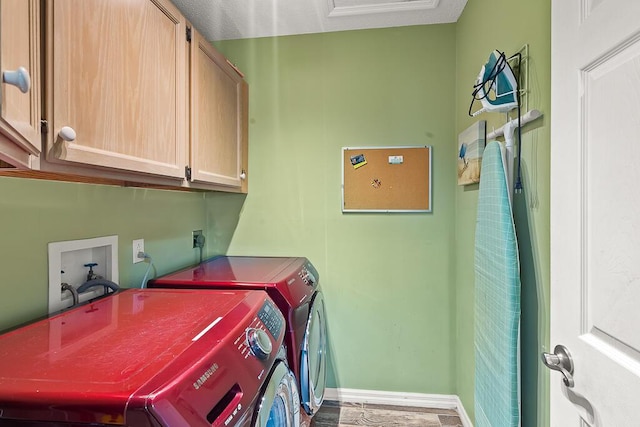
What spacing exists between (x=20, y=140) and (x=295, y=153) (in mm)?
1626

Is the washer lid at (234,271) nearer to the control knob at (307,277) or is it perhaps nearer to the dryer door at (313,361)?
the control knob at (307,277)

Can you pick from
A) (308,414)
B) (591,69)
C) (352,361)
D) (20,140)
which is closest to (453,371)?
(352,361)

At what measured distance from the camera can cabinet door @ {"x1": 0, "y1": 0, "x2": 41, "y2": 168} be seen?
0.66m

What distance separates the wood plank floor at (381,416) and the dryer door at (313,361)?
0.98ft

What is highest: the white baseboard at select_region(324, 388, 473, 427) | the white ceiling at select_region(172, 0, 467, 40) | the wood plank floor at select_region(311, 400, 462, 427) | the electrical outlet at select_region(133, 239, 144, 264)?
the white ceiling at select_region(172, 0, 467, 40)

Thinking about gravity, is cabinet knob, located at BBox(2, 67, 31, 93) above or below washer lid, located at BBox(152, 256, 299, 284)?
above

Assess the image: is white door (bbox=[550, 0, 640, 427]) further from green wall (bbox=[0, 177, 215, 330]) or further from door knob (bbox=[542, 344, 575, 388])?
green wall (bbox=[0, 177, 215, 330])

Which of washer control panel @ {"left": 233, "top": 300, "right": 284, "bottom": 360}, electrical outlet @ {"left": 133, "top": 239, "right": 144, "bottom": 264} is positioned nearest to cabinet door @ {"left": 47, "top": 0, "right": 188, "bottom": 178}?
electrical outlet @ {"left": 133, "top": 239, "right": 144, "bottom": 264}

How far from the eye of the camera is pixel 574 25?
2.64 ft

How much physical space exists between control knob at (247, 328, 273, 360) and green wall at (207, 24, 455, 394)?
1.24 m

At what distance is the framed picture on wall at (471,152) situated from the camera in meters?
1.60

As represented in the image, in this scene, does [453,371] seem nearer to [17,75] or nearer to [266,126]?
[266,126]

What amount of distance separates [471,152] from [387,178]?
57 cm

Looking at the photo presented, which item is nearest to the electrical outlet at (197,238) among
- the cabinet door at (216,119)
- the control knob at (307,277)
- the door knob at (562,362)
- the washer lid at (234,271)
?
the washer lid at (234,271)
